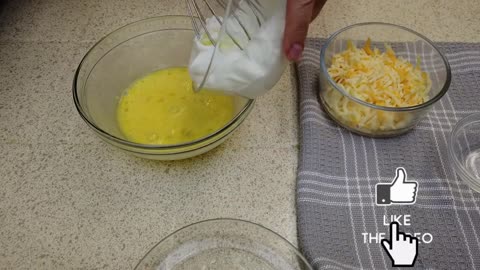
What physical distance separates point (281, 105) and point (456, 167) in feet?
1.13

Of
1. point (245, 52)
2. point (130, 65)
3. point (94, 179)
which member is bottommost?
point (94, 179)

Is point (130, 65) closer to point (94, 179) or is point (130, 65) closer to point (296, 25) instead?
point (94, 179)

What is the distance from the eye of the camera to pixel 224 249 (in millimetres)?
638

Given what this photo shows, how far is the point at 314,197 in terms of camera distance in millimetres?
694

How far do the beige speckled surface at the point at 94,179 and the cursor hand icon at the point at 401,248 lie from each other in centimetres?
15

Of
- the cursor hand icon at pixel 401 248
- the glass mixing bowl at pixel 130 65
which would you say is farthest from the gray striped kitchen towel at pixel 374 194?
the glass mixing bowl at pixel 130 65

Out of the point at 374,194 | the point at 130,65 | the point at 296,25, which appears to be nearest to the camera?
the point at 296,25

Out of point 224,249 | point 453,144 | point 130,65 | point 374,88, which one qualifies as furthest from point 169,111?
point 453,144

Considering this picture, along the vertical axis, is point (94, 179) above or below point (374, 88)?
below

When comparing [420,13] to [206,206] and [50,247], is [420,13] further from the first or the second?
[50,247]

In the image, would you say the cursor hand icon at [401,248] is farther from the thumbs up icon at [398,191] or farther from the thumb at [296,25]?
the thumb at [296,25]

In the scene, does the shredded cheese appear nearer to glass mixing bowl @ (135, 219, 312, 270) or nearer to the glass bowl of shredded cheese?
the glass bowl of shredded cheese

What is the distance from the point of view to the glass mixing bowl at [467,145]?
2.42 ft

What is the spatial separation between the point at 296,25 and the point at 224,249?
1.15 ft
